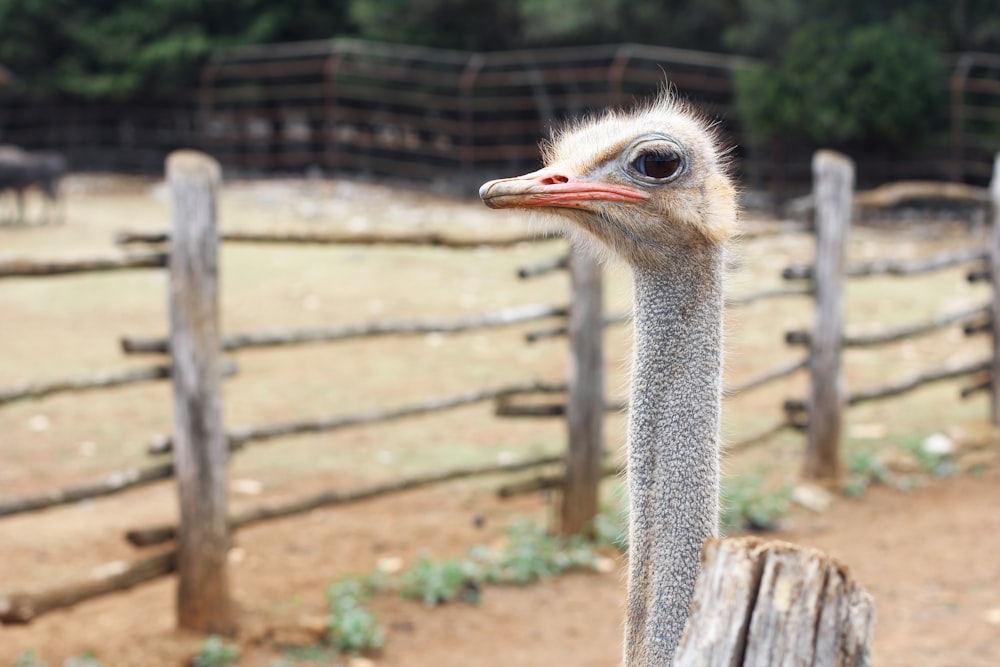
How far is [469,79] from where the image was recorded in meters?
18.1

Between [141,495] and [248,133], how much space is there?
16.4 meters

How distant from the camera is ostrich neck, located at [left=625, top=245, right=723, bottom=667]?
5.50 feet

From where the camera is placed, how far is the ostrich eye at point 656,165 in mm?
1833

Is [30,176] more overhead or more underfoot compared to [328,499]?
more overhead

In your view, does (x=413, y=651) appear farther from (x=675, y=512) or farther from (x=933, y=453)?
(x=933, y=453)

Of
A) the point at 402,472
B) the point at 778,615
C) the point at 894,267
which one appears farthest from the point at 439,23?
the point at 778,615

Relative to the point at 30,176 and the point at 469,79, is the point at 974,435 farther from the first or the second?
the point at 469,79

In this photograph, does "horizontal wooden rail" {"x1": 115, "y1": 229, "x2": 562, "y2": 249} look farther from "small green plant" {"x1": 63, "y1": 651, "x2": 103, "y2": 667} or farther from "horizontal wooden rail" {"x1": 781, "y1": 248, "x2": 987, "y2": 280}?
"horizontal wooden rail" {"x1": 781, "y1": 248, "x2": 987, "y2": 280}

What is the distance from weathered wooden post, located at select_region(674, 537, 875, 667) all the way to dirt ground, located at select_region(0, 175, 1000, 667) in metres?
1.17

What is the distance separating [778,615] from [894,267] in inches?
204

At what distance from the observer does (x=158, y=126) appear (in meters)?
→ 21.8

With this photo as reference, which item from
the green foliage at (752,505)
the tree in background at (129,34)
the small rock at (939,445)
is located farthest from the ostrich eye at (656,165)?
the tree in background at (129,34)

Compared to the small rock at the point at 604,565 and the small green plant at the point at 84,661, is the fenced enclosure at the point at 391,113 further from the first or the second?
the small green plant at the point at 84,661

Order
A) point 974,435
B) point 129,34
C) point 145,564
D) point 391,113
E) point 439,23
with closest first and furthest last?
1. point 145,564
2. point 974,435
3. point 439,23
4. point 391,113
5. point 129,34
